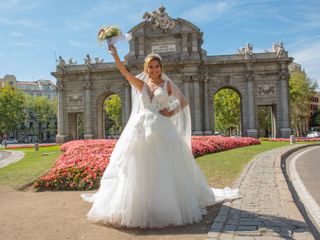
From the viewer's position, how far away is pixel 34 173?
1433 centimetres

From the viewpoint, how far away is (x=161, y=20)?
3797cm

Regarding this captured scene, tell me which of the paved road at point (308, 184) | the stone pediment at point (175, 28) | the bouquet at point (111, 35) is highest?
the stone pediment at point (175, 28)

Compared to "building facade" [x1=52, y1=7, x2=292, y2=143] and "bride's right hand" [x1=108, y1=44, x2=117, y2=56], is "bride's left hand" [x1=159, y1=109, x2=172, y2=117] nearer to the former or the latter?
"bride's right hand" [x1=108, y1=44, x2=117, y2=56]

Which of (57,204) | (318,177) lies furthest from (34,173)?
(318,177)

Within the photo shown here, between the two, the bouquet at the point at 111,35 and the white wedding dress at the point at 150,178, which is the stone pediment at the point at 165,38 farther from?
the white wedding dress at the point at 150,178

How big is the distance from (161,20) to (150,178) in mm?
33675

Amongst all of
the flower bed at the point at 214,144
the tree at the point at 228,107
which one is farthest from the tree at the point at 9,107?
the flower bed at the point at 214,144

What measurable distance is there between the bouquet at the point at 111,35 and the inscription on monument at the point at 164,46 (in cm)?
3216

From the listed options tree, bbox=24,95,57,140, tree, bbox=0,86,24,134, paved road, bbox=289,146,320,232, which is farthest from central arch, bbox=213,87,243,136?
tree, bbox=24,95,57,140

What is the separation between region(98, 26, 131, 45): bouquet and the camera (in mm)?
6630

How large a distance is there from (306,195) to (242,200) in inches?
107

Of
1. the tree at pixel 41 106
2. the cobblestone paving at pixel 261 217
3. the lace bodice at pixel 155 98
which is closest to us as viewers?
the cobblestone paving at pixel 261 217

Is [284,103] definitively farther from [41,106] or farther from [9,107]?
[41,106]

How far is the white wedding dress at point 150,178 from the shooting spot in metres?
6.11
